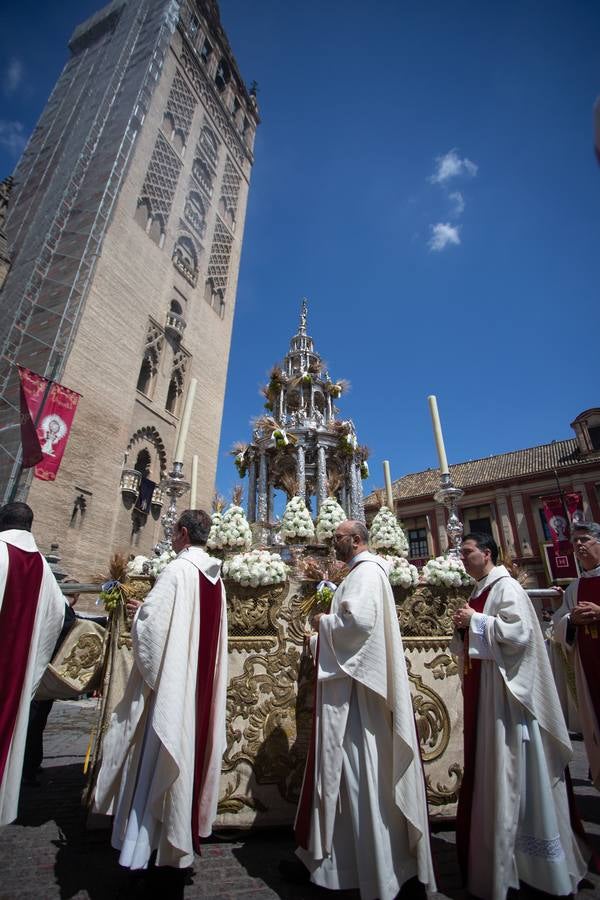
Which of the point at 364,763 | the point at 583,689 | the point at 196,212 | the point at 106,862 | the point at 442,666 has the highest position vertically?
the point at 196,212

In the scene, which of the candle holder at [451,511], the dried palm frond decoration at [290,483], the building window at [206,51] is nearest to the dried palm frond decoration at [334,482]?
the dried palm frond decoration at [290,483]

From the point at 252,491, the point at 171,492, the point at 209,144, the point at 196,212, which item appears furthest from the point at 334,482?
the point at 209,144

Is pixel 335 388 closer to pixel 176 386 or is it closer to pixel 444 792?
pixel 444 792

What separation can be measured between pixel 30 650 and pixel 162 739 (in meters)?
1.17

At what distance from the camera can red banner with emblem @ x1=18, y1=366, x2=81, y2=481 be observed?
1091 centimetres

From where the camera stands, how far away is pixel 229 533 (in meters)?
4.27

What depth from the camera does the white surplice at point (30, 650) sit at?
243 centimetres

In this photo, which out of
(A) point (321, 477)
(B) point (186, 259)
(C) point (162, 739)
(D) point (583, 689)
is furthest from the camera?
(B) point (186, 259)

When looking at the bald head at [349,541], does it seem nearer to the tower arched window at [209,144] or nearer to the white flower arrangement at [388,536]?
the white flower arrangement at [388,536]

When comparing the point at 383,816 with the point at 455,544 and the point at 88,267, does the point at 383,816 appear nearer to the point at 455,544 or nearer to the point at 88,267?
the point at 455,544

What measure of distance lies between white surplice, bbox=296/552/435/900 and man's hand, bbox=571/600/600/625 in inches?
64.9

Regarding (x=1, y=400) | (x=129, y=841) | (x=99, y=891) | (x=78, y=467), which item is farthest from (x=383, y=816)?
(x=1, y=400)

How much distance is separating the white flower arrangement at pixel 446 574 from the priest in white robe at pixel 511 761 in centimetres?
104

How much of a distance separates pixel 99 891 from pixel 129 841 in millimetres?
448
